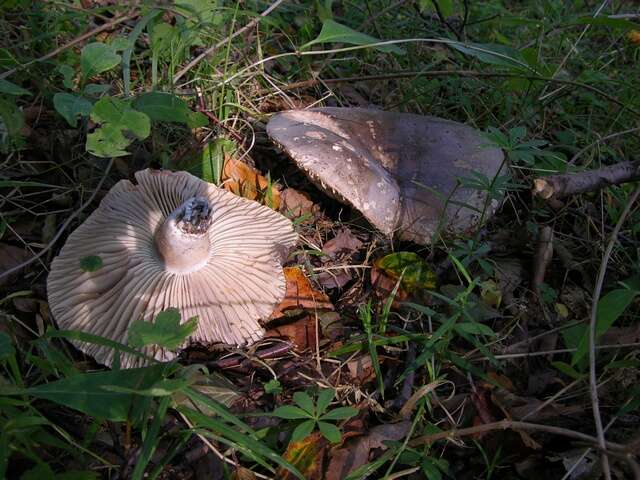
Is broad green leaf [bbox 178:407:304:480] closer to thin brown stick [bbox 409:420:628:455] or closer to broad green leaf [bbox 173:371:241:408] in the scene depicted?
broad green leaf [bbox 173:371:241:408]

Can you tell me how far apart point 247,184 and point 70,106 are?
83 cm

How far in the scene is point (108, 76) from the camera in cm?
249

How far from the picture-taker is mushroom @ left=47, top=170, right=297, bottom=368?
168cm

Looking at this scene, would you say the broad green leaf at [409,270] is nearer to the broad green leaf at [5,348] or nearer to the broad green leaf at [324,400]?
the broad green leaf at [324,400]

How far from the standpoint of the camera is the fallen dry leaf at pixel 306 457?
1.40 metres

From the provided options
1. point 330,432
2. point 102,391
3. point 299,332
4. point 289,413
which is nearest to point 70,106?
point 102,391

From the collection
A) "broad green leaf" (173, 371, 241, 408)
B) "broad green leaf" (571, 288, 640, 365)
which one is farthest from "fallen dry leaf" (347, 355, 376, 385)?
"broad green leaf" (571, 288, 640, 365)

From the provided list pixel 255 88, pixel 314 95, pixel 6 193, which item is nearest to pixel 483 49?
pixel 314 95

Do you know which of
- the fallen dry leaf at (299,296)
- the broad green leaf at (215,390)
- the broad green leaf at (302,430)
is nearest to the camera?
the broad green leaf at (302,430)

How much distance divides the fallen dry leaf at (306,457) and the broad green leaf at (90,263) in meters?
0.85

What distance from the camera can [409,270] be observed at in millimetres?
2000

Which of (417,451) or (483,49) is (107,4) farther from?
(417,451)

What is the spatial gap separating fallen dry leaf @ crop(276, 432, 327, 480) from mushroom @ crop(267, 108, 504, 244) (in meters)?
0.89

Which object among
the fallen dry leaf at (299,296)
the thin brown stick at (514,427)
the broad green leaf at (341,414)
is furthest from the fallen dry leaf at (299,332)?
the thin brown stick at (514,427)
